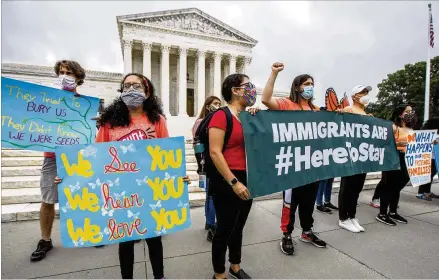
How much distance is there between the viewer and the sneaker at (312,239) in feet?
9.27

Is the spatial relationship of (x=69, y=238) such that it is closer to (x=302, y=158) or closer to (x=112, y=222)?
(x=112, y=222)

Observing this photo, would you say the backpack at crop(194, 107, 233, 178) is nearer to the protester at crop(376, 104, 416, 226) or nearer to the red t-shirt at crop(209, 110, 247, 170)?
the red t-shirt at crop(209, 110, 247, 170)

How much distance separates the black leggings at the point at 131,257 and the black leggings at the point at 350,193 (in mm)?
2650

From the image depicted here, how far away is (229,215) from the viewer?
198 centimetres

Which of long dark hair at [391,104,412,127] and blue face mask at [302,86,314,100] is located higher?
blue face mask at [302,86,314,100]

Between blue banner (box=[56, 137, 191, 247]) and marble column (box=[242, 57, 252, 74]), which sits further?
marble column (box=[242, 57, 252, 74])

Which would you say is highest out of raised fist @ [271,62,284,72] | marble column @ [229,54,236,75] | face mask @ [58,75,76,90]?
marble column @ [229,54,236,75]

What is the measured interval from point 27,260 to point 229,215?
227cm

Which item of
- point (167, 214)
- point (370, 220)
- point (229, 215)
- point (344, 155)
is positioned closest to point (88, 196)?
point (167, 214)

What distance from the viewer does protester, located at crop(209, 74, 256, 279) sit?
1.89m

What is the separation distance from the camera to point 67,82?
2.74 m

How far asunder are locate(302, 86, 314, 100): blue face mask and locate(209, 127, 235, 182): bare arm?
133cm

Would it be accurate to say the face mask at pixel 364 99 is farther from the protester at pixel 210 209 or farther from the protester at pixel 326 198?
the protester at pixel 210 209

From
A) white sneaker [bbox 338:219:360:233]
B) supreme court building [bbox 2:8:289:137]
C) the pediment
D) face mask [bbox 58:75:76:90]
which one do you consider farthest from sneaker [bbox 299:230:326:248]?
the pediment
